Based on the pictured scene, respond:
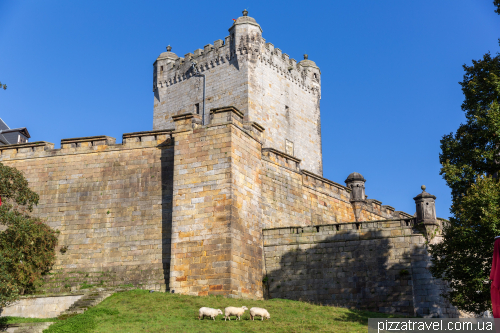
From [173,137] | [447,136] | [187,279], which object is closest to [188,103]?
[173,137]

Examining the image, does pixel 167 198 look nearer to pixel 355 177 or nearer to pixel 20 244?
pixel 20 244

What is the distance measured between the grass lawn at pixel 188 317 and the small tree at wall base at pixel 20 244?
3.06 metres

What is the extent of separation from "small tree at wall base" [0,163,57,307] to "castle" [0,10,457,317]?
0.79m

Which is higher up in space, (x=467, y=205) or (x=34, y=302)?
(x=467, y=205)

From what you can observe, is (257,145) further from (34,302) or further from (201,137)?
(34,302)

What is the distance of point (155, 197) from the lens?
26109mm

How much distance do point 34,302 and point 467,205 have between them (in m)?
17.3

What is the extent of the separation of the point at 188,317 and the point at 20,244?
8.52 meters

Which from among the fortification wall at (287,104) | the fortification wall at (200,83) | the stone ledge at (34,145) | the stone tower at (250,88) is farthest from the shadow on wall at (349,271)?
the fortification wall at (200,83)

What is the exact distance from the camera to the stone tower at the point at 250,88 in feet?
123

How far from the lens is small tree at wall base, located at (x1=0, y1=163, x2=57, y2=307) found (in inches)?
789

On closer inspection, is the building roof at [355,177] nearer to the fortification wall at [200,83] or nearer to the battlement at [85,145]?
the fortification wall at [200,83]

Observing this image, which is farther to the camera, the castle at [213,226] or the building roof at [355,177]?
the building roof at [355,177]

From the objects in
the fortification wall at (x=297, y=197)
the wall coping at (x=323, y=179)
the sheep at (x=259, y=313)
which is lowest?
the sheep at (x=259, y=313)
